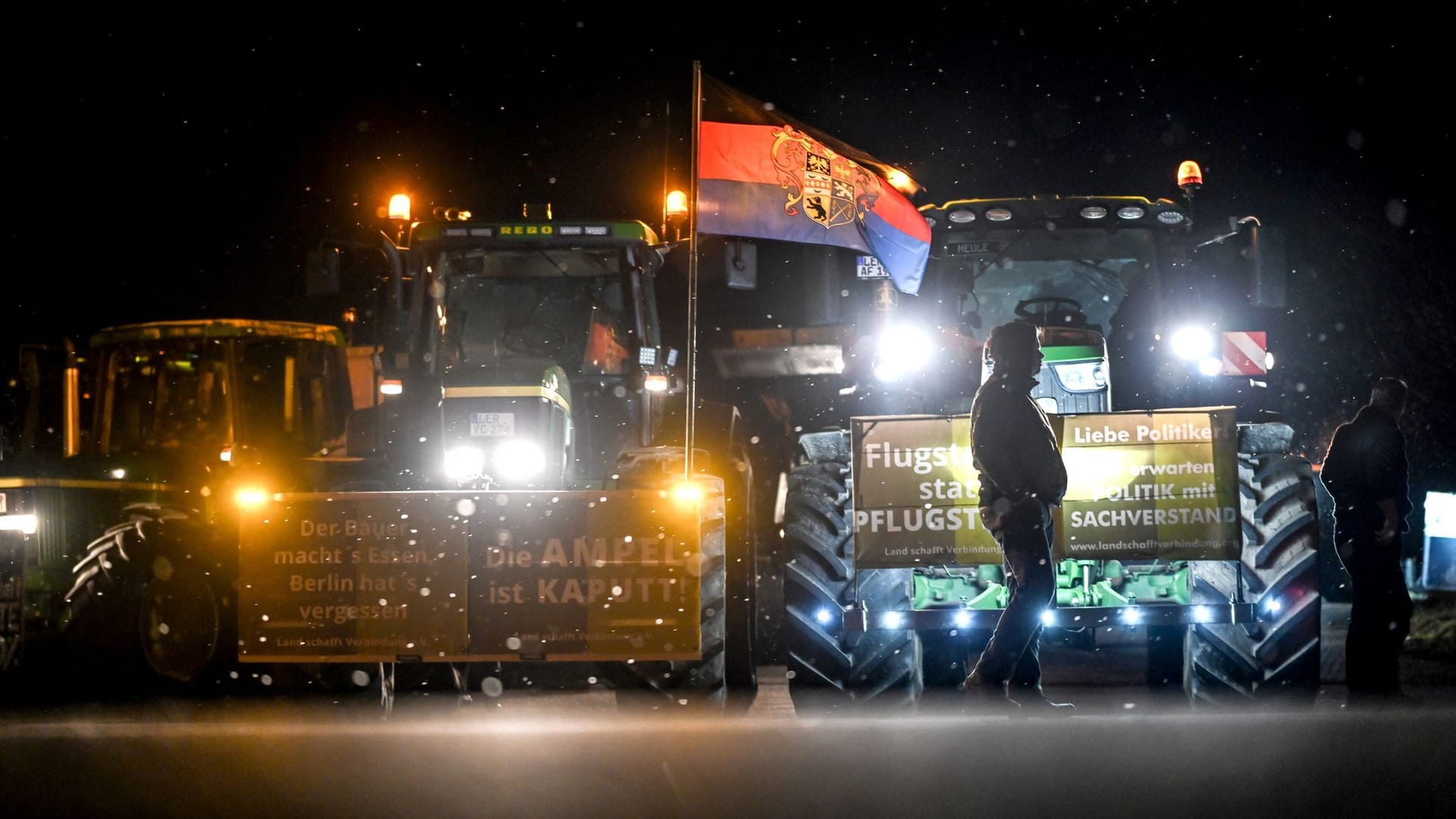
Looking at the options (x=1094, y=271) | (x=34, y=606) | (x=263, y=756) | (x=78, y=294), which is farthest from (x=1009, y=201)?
(x=78, y=294)

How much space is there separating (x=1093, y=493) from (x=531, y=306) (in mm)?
5021

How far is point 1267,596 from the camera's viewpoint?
8180 mm

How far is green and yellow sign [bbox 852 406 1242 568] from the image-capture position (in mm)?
8070

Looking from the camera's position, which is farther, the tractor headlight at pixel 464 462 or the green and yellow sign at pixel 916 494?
the tractor headlight at pixel 464 462

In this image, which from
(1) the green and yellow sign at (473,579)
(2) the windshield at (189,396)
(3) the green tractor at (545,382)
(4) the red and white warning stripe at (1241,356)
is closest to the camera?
(1) the green and yellow sign at (473,579)

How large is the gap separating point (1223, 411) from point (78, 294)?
25.4 metres

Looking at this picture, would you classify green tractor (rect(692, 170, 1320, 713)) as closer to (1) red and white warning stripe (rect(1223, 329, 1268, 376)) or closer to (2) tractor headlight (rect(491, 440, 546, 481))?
(1) red and white warning stripe (rect(1223, 329, 1268, 376))

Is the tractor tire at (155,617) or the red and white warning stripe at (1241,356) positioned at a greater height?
the red and white warning stripe at (1241,356)

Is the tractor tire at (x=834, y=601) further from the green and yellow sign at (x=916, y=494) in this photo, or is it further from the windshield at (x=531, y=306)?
the windshield at (x=531, y=306)

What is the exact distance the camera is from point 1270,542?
324 inches

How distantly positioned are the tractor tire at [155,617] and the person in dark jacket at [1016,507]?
→ 20.8 ft

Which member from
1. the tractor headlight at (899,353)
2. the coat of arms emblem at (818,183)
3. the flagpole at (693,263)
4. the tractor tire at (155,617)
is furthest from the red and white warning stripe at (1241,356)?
the tractor tire at (155,617)

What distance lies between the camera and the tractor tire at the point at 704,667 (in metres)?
8.32

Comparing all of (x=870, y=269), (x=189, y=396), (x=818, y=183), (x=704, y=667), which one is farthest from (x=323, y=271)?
(x=704, y=667)
